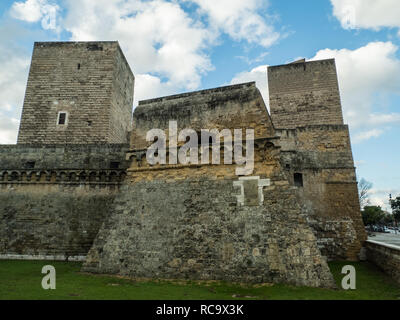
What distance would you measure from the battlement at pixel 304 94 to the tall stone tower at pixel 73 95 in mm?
10475

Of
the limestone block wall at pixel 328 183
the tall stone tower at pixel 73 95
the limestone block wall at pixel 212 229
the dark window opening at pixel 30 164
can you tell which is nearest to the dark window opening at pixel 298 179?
the limestone block wall at pixel 328 183

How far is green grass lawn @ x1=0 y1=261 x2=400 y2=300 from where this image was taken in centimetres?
599

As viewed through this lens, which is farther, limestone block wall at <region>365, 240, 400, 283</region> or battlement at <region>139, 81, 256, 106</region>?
battlement at <region>139, 81, 256, 106</region>

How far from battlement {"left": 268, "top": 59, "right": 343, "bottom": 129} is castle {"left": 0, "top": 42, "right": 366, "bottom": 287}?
7 cm

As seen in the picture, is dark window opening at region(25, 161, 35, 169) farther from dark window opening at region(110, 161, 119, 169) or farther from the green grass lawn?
the green grass lawn

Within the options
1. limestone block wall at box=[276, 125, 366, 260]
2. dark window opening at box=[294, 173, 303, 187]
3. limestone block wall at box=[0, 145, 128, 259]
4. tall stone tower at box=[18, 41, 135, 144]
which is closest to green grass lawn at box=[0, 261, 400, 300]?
limestone block wall at box=[276, 125, 366, 260]

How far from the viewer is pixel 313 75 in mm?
16875

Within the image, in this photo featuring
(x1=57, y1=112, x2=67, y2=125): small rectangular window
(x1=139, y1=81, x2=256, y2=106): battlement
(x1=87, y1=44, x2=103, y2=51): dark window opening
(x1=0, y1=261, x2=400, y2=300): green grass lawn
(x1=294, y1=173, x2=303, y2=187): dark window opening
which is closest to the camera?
(x1=0, y1=261, x2=400, y2=300): green grass lawn

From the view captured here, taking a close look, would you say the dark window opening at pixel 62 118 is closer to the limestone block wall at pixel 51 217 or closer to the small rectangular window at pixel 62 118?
the small rectangular window at pixel 62 118
